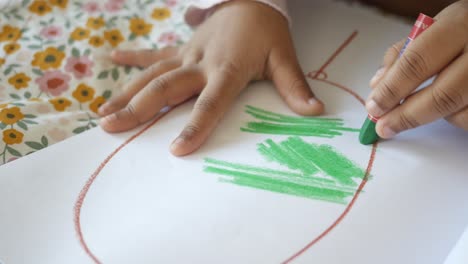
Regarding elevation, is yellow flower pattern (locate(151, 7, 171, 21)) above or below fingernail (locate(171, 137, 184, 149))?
above

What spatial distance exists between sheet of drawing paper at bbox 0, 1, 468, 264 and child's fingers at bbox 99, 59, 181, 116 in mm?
48

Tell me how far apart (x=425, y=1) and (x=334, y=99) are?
0.28 metres

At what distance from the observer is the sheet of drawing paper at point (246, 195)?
0.42 m

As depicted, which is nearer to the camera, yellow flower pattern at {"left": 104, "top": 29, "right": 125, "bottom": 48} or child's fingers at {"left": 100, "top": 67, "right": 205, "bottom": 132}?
child's fingers at {"left": 100, "top": 67, "right": 205, "bottom": 132}

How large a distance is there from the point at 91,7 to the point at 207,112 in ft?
1.05

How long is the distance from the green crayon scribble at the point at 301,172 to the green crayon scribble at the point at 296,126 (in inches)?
0.8

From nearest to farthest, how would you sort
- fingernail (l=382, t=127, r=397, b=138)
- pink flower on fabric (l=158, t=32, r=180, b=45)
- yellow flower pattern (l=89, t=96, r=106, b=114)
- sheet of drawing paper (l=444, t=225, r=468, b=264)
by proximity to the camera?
sheet of drawing paper (l=444, t=225, r=468, b=264) → fingernail (l=382, t=127, r=397, b=138) → yellow flower pattern (l=89, t=96, r=106, b=114) → pink flower on fabric (l=158, t=32, r=180, b=45)

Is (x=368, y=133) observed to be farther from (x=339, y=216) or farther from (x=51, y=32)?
(x=51, y=32)

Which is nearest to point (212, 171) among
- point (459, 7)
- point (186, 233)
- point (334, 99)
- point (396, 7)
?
point (186, 233)

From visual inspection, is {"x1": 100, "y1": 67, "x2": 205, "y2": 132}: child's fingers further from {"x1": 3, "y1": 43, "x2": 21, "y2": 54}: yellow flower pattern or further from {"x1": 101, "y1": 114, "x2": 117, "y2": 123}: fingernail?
{"x1": 3, "y1": 43, "x2": 21, "y2": 54}: yellow flower pattern

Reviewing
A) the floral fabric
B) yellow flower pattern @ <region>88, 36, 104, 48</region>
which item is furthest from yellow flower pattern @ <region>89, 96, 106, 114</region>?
yellow flower pattern @ <region>88, 36, 104, 48</region>

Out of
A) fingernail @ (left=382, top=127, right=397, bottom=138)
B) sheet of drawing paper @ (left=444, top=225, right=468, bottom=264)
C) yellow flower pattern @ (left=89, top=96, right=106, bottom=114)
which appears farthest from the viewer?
yellow flower pattern @ (left=89, top=96, right=106, bottom=114)

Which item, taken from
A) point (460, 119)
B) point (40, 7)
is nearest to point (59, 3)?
point (40, 7)

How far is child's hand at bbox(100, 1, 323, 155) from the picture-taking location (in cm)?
54
